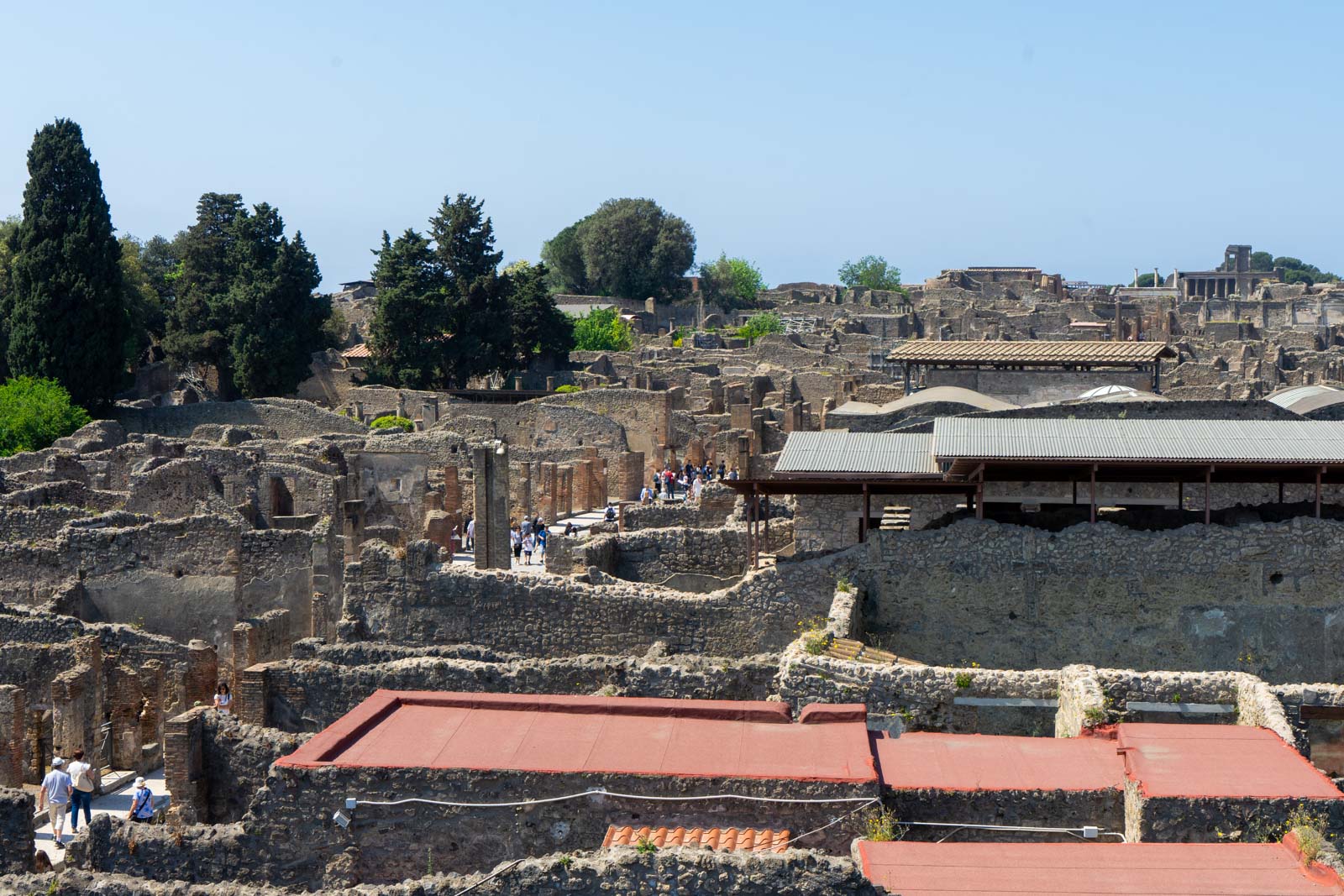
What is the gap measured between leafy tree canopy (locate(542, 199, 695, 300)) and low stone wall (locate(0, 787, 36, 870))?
282 feet

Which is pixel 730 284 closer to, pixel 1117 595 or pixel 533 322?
pixel 533 322

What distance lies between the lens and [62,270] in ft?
176

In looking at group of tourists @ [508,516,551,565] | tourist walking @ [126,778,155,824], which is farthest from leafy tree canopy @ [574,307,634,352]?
tourist walking @ [126,778,155,824]

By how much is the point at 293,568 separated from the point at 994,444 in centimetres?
1167

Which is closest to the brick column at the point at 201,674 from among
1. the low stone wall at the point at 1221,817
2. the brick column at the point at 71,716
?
the brick column at the point at 71,716

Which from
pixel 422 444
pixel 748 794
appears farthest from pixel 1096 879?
pixel 422 444

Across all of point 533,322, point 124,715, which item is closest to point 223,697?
point 124,715

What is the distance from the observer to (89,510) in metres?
30.8

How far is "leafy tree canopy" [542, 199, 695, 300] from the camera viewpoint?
9825 cm

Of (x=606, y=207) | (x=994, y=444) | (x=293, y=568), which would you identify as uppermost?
(x=606, y=207)

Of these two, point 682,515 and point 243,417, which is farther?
point 243,417

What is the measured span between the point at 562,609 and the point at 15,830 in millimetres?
7245

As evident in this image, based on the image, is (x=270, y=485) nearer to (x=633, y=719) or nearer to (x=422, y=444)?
(x=422, y=444)

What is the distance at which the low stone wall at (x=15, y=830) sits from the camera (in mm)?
12602
